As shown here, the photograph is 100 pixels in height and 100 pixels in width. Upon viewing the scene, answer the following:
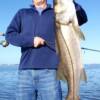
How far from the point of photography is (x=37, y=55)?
8.09m

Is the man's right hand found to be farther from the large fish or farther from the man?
the large fish

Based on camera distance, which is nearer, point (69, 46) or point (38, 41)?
point (69, 46)

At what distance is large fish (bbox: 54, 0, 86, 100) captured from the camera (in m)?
7.14

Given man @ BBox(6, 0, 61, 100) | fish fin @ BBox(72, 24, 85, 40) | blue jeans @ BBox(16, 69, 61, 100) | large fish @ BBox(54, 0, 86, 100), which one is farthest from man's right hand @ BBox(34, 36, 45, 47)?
fish fin @ BBox(72, 24, 85, 40)

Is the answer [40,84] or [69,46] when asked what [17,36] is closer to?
[40,84]

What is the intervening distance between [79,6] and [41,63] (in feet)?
4.07

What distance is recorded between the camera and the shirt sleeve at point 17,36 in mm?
8016

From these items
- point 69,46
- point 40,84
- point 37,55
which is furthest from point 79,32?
point 40,84

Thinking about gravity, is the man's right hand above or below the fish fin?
below

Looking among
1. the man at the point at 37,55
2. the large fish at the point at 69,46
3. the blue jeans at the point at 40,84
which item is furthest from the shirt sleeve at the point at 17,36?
the large fish at the point at 69,46

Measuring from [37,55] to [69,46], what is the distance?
1.06 m

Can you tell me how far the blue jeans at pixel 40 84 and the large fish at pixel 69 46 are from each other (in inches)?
26.8

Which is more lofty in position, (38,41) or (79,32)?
(79,32)

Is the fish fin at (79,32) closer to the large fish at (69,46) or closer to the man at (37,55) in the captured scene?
the large fish at (69,46)
